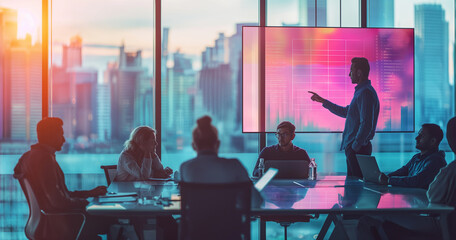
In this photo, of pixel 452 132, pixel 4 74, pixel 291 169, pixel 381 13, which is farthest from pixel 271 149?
pixel 4 74

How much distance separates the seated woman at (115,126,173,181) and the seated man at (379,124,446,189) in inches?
87.9

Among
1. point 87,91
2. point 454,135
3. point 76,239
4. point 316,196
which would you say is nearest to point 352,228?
point 316,196

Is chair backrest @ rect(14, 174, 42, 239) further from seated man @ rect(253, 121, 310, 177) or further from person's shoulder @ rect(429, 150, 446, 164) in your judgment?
person's shoulder @ rect(429, 150, 446, 164)

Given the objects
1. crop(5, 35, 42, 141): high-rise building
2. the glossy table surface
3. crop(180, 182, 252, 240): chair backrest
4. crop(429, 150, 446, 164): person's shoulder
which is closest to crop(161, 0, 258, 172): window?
crop(5, 35, 42, 141): high-rise building

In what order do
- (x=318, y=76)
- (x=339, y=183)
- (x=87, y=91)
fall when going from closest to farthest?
(x=339, y=183) < (x=318, y=76) < (x=87, y=91)

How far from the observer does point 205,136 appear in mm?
2938

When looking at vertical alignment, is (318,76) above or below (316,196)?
above

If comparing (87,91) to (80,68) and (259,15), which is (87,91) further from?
(259,15)

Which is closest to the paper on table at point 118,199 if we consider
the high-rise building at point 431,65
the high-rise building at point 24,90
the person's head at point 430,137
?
the person's head at point 430,137

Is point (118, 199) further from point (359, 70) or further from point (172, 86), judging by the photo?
point (359, 70)

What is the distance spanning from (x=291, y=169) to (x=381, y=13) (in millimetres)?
2821

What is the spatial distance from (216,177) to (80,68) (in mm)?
4091

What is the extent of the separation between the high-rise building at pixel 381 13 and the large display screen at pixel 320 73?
1.15 ft

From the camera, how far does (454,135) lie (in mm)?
3264
